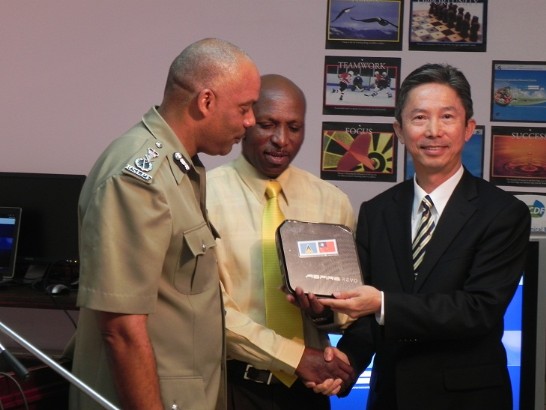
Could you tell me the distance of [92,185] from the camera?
73.9 inches

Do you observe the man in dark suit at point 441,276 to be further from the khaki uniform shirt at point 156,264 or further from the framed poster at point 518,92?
the framed poster at point 518,92

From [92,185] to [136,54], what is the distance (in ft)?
Answer: 7.40

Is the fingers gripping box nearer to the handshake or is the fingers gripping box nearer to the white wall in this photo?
the handshake

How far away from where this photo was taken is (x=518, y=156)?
380 centimetres

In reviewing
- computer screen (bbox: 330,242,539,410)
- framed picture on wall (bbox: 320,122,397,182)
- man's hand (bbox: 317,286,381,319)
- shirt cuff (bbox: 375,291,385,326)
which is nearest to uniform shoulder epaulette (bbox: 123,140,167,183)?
man's hand (bbox: 317,286,381,319)

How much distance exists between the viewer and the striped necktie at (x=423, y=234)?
7.70 feet

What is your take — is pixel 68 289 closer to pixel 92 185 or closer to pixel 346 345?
pixel 346 345

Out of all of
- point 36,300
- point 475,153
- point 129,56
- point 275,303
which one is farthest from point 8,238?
point 475,153

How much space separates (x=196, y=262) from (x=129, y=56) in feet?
7.49

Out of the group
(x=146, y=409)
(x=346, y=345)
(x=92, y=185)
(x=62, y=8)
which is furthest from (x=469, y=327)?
(x=62, y=8)

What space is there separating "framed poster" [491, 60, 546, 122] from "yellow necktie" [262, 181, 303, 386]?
175 cm

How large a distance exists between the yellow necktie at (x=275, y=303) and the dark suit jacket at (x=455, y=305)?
0.24m

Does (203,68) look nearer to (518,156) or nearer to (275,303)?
(275,303)

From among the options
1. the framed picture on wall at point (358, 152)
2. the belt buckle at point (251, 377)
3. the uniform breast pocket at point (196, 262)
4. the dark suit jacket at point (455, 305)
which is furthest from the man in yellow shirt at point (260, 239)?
the framed picture on wall at point (358, 152)
